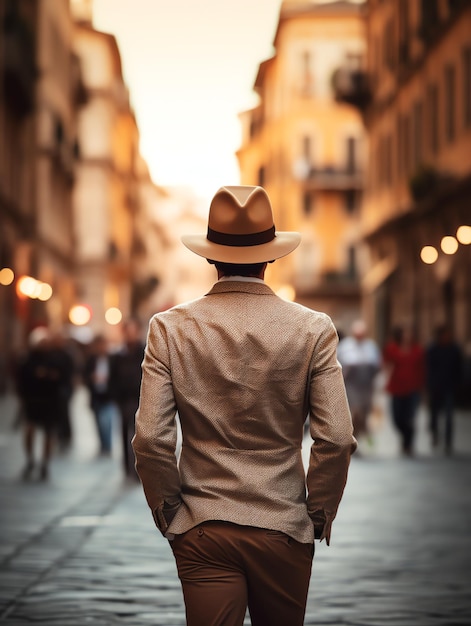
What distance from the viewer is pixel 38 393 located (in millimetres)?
15031

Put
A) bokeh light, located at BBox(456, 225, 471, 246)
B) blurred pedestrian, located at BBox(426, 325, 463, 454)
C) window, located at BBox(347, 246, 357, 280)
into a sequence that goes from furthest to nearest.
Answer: window, located at BBox(347, 246, 357, 280) < bokeh light, located at BBox(456, 225, 471, 246) < blurred pedestrian, located at BBox(426, 325, 463, 454)

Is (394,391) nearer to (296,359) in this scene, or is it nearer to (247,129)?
(296,359)

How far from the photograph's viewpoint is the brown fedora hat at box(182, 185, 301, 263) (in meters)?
3.99

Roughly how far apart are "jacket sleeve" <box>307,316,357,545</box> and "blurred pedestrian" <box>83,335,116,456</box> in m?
13.6

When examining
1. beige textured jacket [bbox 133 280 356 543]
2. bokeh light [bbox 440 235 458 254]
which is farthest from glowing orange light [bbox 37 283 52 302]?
beige textured jacket [bbox 133 280 356 543]

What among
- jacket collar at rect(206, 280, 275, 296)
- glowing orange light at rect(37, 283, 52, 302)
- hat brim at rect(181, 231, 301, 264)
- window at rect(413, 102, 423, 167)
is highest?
window at rect(413, 102, 423, 167)

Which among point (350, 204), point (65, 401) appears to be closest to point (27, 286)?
point (65, 401)

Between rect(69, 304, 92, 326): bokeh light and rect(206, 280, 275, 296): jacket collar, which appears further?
rect(69, 304, 92, 326): bokeh light

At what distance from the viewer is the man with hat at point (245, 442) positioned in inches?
149

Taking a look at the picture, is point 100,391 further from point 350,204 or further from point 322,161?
point 322,161

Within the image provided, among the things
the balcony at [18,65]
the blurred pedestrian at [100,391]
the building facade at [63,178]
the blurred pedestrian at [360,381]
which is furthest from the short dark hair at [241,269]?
Answer: the balcony at [18,65]

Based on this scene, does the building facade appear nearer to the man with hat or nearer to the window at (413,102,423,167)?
the window at (413,102,423,167)

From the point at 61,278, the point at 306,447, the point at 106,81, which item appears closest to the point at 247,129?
the point at 106,81

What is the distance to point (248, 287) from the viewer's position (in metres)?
3.99
